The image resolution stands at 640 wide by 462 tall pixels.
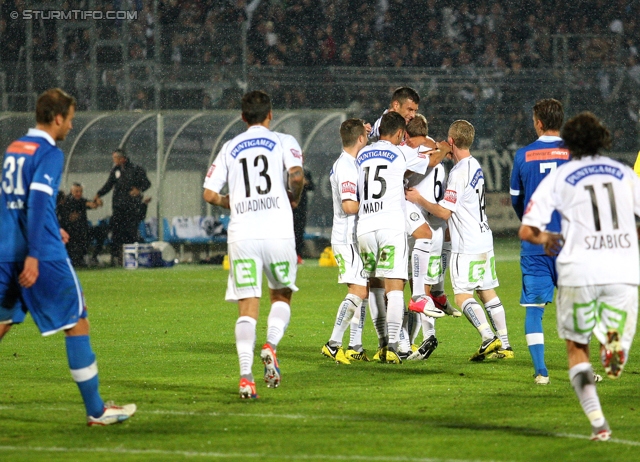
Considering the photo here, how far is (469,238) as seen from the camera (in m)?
9.41

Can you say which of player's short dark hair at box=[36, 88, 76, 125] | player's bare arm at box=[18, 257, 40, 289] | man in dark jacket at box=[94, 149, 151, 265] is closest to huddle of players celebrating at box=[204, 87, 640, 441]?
player's short dark hair at box=[36, 88, 76, 125]

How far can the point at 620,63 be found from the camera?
1073 inches

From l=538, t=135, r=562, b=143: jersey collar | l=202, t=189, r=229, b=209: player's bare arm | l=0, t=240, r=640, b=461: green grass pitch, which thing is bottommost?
l=0, t=240, r=640, b=461: green grass pitch

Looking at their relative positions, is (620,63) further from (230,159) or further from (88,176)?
(230,159)

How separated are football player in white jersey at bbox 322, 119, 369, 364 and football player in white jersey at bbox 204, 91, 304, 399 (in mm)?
1682

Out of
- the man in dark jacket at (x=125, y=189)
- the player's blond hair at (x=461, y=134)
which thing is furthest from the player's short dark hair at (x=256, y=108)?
the man in dark jacket at (x=125, y=189)

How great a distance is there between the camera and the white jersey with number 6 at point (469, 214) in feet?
30.5

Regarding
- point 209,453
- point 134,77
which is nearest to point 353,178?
point 209,453

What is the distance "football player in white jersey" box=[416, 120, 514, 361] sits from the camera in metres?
9.23

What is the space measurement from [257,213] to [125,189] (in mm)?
14691

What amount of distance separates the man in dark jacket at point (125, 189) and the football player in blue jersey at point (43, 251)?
15.4 metres

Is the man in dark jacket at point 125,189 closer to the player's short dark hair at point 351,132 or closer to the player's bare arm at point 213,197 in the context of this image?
the player's short dark hair at point 351,132

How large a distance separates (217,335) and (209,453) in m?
6.05

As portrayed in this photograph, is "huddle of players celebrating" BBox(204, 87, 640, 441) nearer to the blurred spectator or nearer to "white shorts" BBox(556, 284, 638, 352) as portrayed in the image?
"white shorts" BBox(556, 284, 638, 352)
